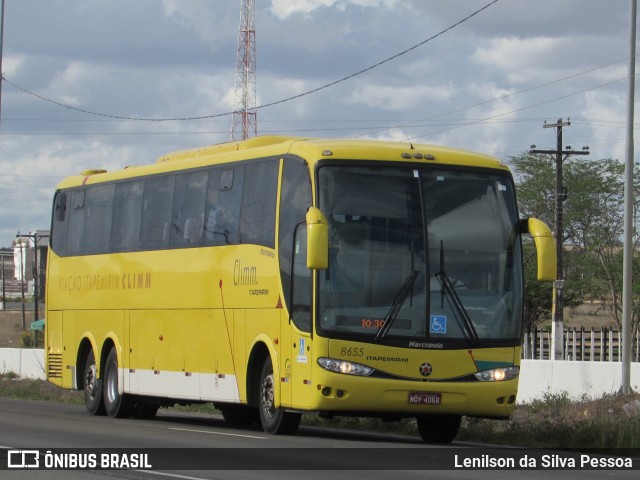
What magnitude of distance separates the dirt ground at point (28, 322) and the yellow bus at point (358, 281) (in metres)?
60.2

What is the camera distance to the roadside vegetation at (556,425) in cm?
1862

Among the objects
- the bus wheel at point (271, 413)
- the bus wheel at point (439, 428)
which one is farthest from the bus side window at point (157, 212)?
the bus wheel at point (439, 428)

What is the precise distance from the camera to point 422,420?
19.3 meters

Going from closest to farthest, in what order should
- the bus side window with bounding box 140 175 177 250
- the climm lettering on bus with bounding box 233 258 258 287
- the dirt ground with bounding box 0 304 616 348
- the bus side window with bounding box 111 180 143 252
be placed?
the climm lettering on bus with bounding box 233 258 258 287
the bus side window with bounding box 140 175 177 250
the bus side window with bounding box 111 180 143 252
the dirt ground with bounding box 0 304 616 348

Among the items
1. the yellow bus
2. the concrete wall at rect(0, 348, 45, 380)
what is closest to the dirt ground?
the concrete wall at rect(0, 348, 45, 380)

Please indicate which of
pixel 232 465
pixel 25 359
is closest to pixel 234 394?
pixel 232 465

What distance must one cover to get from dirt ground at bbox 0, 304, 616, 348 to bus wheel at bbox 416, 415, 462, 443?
60.6 metres

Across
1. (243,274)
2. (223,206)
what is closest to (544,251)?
(243,274)

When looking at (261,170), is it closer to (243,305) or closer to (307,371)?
(243,305)

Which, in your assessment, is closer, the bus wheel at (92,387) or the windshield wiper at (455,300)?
the windshield wiper at (455,300)

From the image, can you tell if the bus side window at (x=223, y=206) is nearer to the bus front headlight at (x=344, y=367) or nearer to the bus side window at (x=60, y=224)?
the bus front headlight at (x=344, y=367)

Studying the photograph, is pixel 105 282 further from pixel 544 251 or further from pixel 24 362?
pixel 24 362

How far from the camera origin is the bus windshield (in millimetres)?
17484

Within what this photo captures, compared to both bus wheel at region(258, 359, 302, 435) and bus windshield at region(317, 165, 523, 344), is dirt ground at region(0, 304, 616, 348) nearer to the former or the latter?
bus wheel at region(258, 359, 302, 435)
